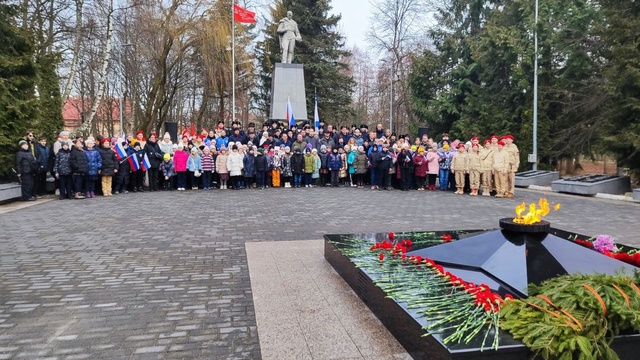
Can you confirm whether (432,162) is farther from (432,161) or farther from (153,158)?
(153,158)

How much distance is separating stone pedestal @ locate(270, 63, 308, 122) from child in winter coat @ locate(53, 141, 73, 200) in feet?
37.7

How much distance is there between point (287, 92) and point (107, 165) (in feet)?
38.4

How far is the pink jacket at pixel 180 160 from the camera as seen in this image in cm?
1582

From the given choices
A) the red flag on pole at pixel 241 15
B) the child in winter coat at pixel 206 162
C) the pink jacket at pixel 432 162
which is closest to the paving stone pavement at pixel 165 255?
the child in winter coat at pixel 206 162

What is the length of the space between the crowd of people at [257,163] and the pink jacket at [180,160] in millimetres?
32

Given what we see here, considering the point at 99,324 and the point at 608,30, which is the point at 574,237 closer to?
the point at 99,324

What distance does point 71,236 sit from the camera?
7965 millimetres

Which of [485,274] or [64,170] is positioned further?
[64,170]

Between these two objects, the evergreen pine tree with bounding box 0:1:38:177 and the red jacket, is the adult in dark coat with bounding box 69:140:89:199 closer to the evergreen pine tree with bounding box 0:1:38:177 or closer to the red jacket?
the evergreen pine tree with bounding box 0:1:38:177

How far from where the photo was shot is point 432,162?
16.7 metres

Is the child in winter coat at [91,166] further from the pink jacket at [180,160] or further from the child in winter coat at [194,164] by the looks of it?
the child in winter coat at [194,164]

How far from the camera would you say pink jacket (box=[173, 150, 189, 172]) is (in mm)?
15820

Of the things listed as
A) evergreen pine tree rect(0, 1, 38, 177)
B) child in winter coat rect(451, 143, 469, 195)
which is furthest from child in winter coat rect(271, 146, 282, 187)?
evergreen pine tree rect(0, 1, 38, 177)

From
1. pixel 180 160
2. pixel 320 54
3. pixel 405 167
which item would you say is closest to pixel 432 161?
pixel 405 167
